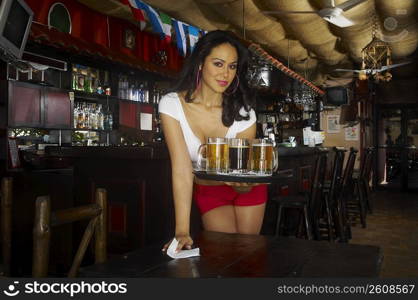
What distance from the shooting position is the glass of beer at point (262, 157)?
1768mm

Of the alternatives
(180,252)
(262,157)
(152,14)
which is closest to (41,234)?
(180,252)

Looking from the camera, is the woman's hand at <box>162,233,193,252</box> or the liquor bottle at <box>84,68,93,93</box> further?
the liquor bottle at <box>84,68,93,93</box>

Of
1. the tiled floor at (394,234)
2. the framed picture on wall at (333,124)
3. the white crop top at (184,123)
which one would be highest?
the framed picture on wall at (333,124)

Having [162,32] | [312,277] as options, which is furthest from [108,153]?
[312,277]

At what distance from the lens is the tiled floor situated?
155 inches

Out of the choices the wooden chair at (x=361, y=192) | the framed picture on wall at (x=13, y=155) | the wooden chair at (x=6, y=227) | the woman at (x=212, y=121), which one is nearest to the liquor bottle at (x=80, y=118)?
the framed picture on wall at (x=13, y=155)

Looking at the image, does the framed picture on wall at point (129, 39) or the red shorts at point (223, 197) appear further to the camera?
the framed picture on wall at point (129, 39)

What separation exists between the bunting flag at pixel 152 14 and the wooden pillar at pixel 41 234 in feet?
11.6

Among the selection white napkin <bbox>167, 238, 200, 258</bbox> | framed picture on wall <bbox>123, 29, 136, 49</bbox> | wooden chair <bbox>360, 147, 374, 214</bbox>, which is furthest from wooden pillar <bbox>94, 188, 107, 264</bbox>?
wooden chair <bbox>360, 147, 374, 214</bbox>

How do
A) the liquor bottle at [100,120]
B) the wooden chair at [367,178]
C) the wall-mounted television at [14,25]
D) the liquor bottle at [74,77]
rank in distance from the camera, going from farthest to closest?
the wooden chair at [367,178]
the liquor bottle at [100,120]
the liquor bottle at [74,77]
the wall-mounted television at [14,25]

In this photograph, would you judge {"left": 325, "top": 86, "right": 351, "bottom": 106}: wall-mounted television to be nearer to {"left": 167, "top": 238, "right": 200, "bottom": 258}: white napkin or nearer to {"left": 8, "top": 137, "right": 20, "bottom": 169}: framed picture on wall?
{"left": 8, "top": 137, "right": 20, "bottom": 169}: framed picture on wall

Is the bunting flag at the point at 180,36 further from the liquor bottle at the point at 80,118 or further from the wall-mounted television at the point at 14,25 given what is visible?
the liquor bottle at the point at 80,118

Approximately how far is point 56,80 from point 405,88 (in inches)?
324

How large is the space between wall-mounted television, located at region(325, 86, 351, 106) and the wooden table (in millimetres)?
9940
